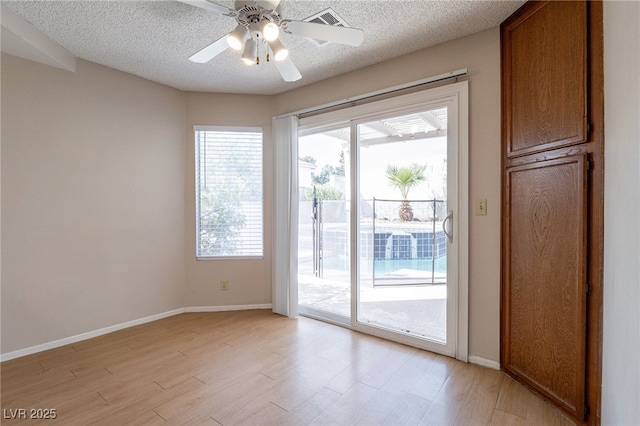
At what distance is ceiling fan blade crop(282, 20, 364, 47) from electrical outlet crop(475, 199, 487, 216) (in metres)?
1.47

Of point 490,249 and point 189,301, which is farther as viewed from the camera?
point 189,301

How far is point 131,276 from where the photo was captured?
3.22 metres

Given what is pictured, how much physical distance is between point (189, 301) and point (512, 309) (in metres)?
3.29

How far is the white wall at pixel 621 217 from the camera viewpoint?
4.61 ft

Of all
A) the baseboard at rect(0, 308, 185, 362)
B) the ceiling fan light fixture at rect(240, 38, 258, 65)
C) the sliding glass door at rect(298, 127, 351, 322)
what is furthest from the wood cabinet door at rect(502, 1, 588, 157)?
the baseboard at rect(0, 308, 185, 362)

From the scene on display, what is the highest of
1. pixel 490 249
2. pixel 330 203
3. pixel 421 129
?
pixel 421 129

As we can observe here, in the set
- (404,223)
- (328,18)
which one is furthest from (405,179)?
(328,18)

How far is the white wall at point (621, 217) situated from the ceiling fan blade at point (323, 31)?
4.13 feet

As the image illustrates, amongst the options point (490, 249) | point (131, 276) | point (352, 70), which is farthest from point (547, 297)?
point (131, 276)

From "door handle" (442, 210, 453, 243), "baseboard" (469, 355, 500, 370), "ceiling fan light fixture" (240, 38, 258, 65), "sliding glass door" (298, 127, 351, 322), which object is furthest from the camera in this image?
"sliding glass door" (298, 127, 351, 322)

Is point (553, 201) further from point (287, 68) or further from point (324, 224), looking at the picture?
point (324, 224)

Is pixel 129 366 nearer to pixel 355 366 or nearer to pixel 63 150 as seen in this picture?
pixel 355 366

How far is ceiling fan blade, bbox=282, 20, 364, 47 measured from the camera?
5.68ft

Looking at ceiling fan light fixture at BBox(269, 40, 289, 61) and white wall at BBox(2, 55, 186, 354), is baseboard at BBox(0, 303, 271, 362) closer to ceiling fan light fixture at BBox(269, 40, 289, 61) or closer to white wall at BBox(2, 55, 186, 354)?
white wall at BBox(2, 55, 186, 354)
